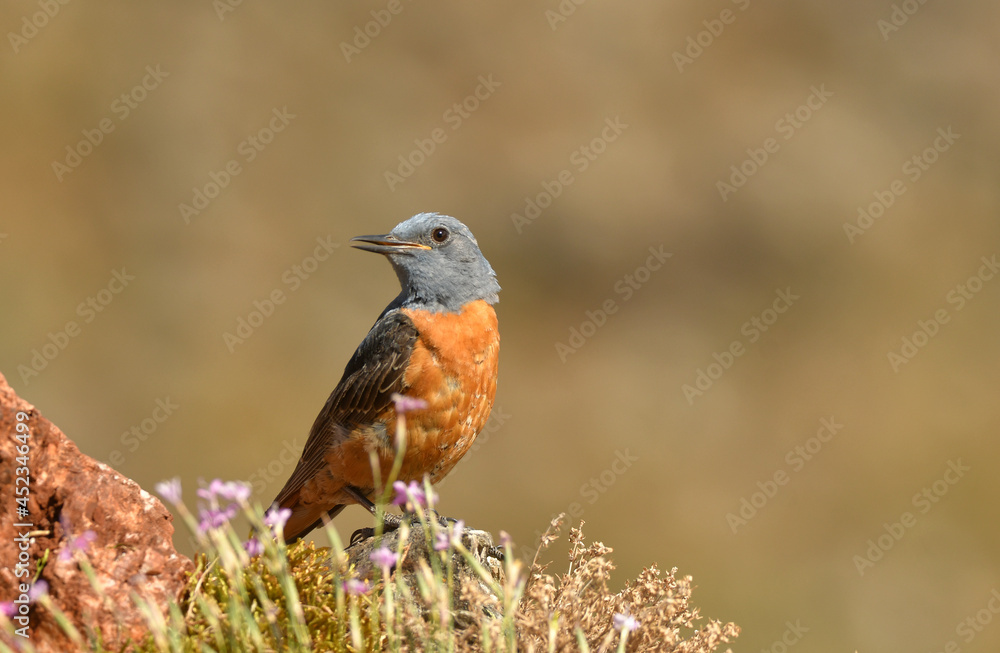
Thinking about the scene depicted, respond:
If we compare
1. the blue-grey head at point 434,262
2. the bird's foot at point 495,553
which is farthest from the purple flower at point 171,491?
the blue-grey head at point 434,262

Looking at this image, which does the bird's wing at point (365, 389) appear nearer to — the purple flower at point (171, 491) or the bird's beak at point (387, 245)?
the bird's beak at point (387, 245)

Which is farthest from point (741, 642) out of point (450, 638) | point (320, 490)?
point (450, 638)

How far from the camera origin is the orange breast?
5426 mm

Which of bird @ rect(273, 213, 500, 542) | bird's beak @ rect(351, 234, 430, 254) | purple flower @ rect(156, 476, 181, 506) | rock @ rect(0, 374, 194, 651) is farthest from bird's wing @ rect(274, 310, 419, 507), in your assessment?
purple flower @ rect(156, 476, 181, 506)

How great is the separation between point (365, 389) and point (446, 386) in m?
0.63

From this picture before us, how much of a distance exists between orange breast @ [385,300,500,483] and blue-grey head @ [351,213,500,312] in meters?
0.16

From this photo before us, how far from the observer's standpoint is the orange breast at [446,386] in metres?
5.43

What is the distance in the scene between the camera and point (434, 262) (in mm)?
5949

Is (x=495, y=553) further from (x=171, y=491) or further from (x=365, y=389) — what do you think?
(x=171, y=491)

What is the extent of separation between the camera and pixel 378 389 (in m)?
5.73

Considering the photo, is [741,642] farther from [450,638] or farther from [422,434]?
[450,638]

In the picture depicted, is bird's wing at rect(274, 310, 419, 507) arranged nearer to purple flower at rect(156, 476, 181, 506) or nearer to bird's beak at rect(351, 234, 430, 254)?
bird's beak at rect(351, 234, 430, 254)

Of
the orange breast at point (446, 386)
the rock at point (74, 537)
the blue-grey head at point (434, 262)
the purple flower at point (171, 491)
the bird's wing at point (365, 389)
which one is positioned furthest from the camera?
the blue-grey head at point (434, 262)

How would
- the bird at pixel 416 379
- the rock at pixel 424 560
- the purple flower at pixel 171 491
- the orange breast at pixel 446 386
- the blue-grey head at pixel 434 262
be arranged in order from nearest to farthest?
the purple flower at pixel 171 491
the rock at pixel 424 560
the orange breast at pixel 446 386
the bird at pixel 416 379
the blue-grey head at pixel 434 262
